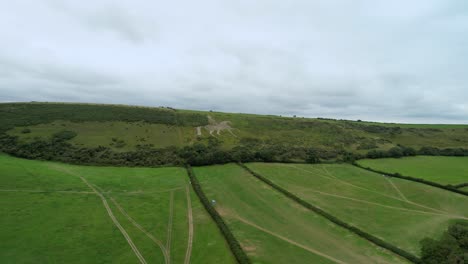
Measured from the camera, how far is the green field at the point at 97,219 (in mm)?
25594

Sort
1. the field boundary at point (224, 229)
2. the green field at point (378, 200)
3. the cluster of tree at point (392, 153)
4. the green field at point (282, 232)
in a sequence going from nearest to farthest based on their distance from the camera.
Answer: the field boundary at point (224, 229) < the green field at point (282, 232) < the green field at point (378, 200) < the cluster of tree at point (392, 153)

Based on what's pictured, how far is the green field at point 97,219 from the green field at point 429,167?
59.3 metres

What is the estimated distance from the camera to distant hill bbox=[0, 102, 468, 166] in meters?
64.8

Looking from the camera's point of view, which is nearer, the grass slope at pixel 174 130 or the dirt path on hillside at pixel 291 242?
the dirt path on hillside at pixel 291 242

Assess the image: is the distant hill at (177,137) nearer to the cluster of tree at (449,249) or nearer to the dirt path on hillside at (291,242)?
the dirt path on hillside at (291,242)

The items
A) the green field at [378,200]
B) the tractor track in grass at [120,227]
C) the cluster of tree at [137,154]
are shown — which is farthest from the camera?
the cluster of tree at [137,154]

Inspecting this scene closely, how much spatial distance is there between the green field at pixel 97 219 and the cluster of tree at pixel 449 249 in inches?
844

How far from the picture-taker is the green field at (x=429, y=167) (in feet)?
189

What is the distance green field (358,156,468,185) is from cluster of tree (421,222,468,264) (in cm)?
3832

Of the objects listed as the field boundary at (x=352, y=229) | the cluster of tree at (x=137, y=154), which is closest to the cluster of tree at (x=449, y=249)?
the field boundary at (x=352, y=229)

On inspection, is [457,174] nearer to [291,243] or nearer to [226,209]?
[291,243]

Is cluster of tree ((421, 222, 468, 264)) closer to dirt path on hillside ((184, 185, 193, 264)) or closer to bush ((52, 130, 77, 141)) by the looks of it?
dirt path on hillside ((184, 185, 193, 264))

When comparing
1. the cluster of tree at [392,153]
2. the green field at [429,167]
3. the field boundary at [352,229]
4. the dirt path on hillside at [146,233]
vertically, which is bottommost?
the dirt path on hillside at [146,233]

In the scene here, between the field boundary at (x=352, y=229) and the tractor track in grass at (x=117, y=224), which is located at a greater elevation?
the field boundary at (x=352, y=229)
